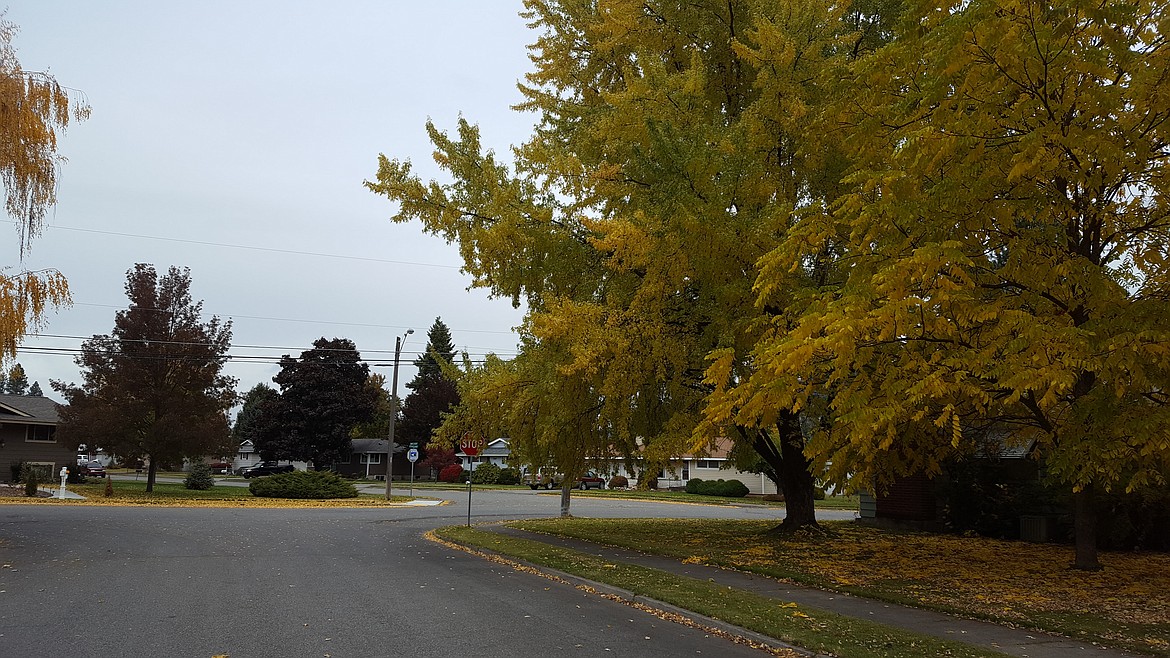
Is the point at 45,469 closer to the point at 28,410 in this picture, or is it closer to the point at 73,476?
the point at 73,476

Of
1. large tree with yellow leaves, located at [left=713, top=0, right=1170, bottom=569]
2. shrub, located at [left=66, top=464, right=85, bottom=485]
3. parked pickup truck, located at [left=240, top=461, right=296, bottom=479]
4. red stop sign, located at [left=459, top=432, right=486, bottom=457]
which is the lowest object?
parked pickup truck, located at [left=240, top=461, right=296, bottom=479]

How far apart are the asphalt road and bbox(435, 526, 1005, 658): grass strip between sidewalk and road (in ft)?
1.89

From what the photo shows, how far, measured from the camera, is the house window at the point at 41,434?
42.8 metres

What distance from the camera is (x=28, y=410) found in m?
43.5

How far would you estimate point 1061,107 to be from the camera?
9.80m

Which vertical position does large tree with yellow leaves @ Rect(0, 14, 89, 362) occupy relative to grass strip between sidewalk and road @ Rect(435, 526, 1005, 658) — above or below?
above

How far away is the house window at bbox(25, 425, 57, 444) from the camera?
141ft

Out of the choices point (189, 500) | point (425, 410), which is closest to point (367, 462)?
point (425, 410)

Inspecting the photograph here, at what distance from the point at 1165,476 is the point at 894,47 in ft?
33.1

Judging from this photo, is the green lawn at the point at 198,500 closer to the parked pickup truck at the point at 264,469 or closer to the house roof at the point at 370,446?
the parked pickup truck at the point at 264,469

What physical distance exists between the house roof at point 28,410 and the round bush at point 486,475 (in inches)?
1135

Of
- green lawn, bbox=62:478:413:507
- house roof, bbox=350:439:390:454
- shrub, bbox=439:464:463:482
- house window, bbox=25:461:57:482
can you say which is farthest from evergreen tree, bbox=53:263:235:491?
house roof, bbox=350:439:390:454

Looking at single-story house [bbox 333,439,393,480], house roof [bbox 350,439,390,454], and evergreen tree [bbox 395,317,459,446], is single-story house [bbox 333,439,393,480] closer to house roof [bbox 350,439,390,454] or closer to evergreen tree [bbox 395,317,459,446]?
house roof [bbox 350,439,390,454]

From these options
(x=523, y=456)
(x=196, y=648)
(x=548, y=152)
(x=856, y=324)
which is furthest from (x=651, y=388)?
(x=196, y=648)
